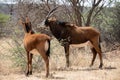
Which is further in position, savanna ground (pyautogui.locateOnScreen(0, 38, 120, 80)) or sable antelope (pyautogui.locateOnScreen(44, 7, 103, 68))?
sable antelope (pyautogui.locateOnScreen(44, 7, 103, 68))

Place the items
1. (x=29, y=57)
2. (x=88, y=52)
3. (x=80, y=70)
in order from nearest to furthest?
(x=29, y=57) < (x=80, y=70) < (x=88, y=52)

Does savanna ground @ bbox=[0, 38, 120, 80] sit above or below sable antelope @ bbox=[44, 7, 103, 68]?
below

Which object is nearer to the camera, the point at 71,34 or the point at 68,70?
the point at 68,70

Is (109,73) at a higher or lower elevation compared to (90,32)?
lower

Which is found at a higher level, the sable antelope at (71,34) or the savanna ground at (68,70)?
the sable antelope at (71,34)

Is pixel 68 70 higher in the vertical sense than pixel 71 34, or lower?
lower

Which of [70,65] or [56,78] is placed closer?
[56,78]

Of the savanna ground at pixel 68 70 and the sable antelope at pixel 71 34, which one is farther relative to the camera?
the sable antelope at pixel 71 34

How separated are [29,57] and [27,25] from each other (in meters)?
1.09

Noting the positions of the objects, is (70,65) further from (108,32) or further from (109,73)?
(108,32)

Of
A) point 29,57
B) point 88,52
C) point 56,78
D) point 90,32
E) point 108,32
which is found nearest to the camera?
point 56,78

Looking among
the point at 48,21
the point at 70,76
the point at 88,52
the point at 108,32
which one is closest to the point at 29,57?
the point at 70,76

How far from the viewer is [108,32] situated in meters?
21.5

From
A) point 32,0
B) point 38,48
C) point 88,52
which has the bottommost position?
point 88,52
